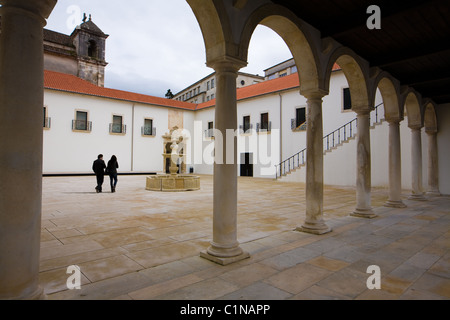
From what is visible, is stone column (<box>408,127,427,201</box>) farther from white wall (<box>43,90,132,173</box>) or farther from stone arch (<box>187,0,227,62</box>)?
white wall (<box>43,90,132,173</box>)

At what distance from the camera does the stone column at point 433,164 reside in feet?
37.0

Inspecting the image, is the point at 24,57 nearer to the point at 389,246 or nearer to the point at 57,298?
the point at 57,298

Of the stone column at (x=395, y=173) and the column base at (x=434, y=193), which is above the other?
the stone column at (x=395, y=173)

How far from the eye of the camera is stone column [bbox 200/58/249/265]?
139 inches

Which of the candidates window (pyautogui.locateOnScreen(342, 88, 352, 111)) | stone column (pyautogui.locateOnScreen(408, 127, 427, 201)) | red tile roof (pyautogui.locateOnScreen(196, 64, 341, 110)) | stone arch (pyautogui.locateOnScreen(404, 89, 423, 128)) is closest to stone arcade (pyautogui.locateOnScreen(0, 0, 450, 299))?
stone arch (pyautogui.locateOnScreen(404, 89, 423, 128))

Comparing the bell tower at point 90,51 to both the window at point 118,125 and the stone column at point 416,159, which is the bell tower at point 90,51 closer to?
the window at point 118,125

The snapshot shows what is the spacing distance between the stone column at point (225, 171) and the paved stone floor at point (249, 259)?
0.93 ft

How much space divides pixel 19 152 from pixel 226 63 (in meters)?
2.48

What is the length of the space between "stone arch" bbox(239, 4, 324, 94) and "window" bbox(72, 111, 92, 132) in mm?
20532

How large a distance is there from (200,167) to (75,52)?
18.2 m

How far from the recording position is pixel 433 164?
1129 centimetres

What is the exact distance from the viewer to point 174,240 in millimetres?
4387

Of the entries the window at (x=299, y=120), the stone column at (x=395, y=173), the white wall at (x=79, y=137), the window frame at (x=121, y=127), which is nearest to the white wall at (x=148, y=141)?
the white wall at (x=79, y=137)

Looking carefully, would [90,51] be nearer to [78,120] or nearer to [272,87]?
[78,120]
